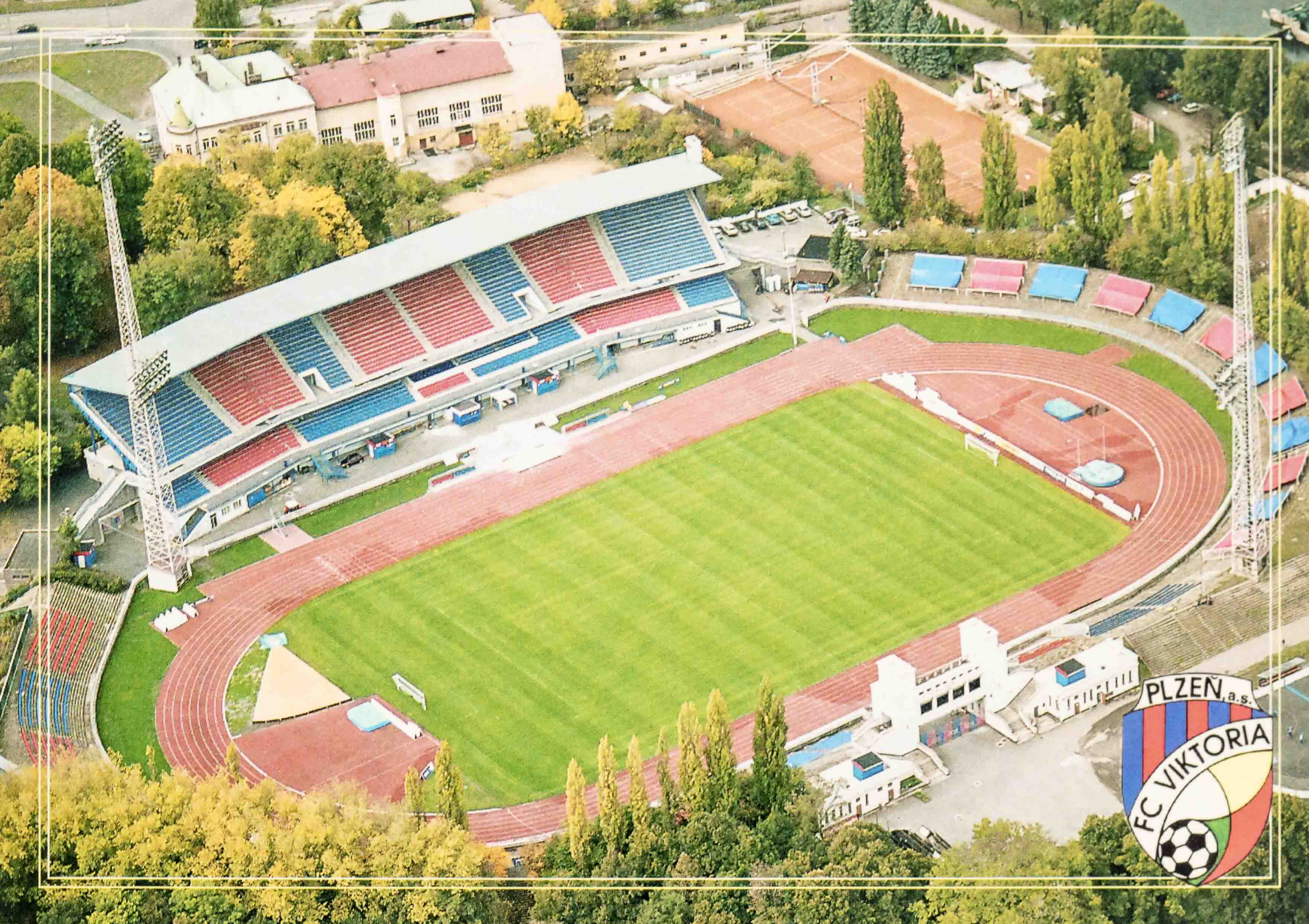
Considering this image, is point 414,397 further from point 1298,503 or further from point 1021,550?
point 1298,503

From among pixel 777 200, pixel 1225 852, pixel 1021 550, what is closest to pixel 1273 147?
pixel 777 200

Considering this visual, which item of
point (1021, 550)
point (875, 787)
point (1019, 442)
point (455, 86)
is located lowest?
point (875, 787)

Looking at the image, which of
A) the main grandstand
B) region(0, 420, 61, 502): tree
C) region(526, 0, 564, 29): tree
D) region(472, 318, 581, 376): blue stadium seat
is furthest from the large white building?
region(0, 420, 61, 502): tree

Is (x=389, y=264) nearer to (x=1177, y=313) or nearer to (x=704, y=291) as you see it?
(x=704, y=291)

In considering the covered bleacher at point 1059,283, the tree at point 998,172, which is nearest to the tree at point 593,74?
the tree at point 998,172

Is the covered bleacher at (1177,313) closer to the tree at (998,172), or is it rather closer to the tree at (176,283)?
the tree at (998,172)

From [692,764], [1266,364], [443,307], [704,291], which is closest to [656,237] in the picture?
[704,291]

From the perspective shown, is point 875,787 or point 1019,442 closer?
point 875,787
